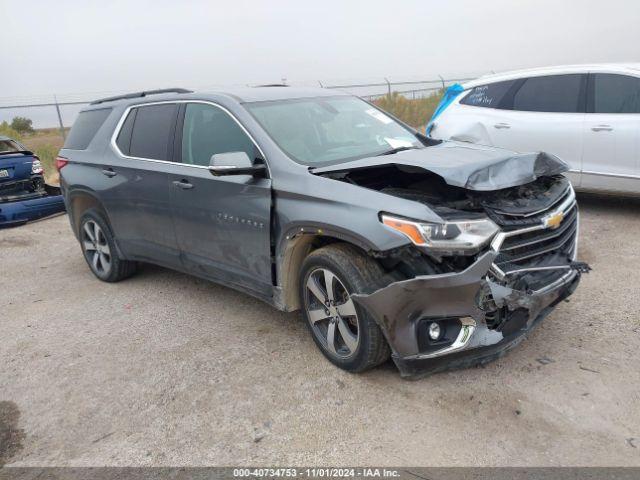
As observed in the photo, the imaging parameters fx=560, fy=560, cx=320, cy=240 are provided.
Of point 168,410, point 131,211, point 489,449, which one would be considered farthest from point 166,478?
point 131,211

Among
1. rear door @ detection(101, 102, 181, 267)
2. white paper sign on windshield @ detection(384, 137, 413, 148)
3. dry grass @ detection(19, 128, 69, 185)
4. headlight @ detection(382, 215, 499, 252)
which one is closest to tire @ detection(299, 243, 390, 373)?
headlight @ detection(382, 215, 499, 252)

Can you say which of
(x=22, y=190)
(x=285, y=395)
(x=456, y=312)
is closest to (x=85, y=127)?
(x=285, y=395)

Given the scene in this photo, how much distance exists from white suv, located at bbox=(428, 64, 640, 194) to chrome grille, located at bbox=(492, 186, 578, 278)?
310 centimetres

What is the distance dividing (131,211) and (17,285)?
203 cm

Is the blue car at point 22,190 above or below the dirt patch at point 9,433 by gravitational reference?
above

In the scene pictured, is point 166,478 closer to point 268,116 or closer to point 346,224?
point 346,224

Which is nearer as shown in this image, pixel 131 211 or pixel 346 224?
pixel 346 224

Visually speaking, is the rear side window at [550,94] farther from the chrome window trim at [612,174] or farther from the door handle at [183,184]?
the door handle at [183,184]

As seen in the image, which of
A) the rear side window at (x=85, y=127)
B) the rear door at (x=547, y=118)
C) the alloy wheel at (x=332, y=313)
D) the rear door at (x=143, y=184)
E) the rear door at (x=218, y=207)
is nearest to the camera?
the alloy wheel at (x=332, y=313)

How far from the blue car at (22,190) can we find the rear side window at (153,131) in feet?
14.9

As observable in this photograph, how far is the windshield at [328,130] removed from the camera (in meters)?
3.91

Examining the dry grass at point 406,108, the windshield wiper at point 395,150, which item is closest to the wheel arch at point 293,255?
the windshield wiper at point 395,150

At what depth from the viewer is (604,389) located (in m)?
3.13

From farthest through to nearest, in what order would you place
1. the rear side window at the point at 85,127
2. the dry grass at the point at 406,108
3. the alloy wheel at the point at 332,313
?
the dry grass at the point at 406,108, the rear side window at the point at 85,127, the alloy wheel at the point at 332,313
